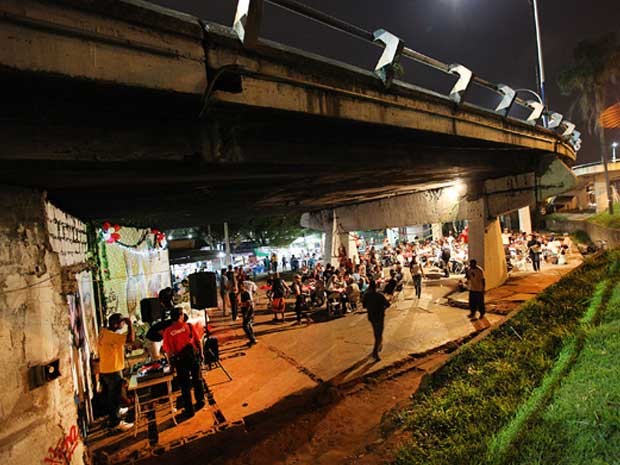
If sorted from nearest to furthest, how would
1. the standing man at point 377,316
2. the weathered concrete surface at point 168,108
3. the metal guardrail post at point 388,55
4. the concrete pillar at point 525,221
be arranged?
the weathered concrete surface at point 168,108, the metal guardrail post at point 388,55, the standing man at point 377,316, the concrete pillar at point 525,221

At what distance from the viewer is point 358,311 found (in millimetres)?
12320

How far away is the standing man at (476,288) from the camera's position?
31.2ft

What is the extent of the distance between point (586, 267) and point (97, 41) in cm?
1224

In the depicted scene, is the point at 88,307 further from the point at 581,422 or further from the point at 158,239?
the point at 581,422

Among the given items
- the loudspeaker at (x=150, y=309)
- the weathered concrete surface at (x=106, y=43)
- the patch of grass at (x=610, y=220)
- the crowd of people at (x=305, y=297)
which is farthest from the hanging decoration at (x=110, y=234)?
the patch of grass at (x=610, y=220)

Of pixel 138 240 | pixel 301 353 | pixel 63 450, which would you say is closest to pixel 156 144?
pixel 63 450

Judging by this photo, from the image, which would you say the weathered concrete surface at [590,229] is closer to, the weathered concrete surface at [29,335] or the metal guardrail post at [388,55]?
the metal guardrail post at [388,55]

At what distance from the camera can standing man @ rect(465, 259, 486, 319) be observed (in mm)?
9516

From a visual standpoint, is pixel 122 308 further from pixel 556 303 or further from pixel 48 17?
pixel 556 303

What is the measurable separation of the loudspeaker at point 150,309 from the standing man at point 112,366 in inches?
48.2

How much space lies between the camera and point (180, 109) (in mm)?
3473

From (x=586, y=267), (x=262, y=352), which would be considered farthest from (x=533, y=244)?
(x=262, y=352)

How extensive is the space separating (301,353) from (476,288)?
5556mm

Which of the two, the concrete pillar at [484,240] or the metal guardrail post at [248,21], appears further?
the concrete pillar at [484,240]
